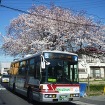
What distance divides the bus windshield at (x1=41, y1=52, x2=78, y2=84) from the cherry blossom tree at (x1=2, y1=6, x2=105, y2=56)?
14.2 metres

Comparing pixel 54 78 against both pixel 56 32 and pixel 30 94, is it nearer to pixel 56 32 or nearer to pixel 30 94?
pixel 30 94

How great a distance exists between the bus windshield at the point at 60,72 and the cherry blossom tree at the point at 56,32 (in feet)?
46.6

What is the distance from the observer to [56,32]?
3025 centimetres

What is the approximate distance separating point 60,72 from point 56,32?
1506 cm

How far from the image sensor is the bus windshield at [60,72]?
49.7 feet

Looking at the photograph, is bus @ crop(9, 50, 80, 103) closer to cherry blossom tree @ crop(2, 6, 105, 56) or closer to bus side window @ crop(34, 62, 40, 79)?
bus side window @ crop(34, 62, 40, 79)

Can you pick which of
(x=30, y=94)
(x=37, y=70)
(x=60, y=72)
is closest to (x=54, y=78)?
(x=60, y=72)

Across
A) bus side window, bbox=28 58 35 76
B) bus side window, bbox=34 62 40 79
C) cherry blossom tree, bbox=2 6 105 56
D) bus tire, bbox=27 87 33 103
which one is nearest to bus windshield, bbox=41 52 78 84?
bus side window, bbox=34 62 40 79

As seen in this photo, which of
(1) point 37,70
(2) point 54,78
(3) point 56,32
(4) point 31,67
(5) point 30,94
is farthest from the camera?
(3) point 56,32

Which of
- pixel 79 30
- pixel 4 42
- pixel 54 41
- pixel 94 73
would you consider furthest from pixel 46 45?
pixel 94 73

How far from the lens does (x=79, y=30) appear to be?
30.5 meters

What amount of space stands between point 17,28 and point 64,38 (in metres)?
7.09

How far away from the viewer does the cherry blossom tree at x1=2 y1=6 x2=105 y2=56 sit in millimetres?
30453

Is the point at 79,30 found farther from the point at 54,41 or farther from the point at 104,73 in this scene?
the point at 104,73
